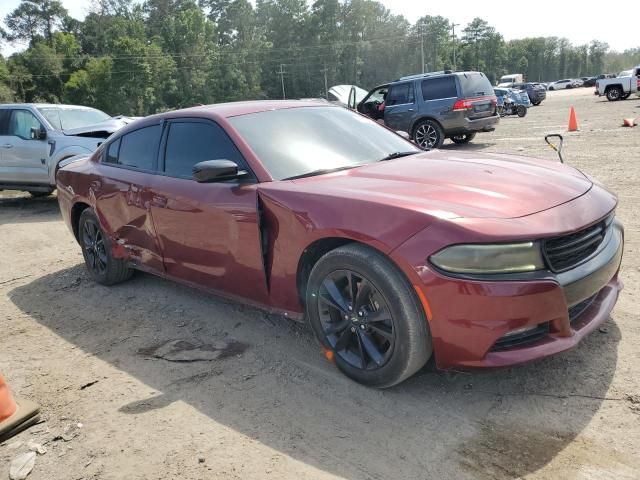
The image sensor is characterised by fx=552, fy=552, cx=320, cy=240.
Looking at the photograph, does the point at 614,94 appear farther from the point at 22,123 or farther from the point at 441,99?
the point at 22,123

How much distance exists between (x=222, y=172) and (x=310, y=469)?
5.92 ft

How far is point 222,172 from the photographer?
340cm

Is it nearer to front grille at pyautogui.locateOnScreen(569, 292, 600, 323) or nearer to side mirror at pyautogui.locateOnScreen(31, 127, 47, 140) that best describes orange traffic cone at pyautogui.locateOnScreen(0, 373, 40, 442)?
front grille at pyautogui.locateOnScreen(569, 292, 600, 323)

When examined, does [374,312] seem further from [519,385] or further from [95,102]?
[95,102]

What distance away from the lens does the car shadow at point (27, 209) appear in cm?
936

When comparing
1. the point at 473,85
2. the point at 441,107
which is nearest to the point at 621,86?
the point at 473,85

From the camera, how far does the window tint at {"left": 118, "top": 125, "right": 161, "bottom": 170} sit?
4.50 m

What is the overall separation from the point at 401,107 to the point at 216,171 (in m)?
11.3

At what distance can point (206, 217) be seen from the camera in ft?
12.5

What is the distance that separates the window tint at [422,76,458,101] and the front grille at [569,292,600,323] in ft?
36.6

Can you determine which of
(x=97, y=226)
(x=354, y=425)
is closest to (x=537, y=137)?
(x=97, y=226)

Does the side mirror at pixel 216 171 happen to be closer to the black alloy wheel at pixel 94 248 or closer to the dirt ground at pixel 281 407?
the dirt ground at pixel 281 407

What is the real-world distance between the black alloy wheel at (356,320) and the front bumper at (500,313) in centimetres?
Answer: 31

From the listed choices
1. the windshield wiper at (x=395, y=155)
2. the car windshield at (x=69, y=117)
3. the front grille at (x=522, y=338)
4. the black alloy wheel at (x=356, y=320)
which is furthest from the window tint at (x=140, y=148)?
the car windshield at (x=69, y=117)
